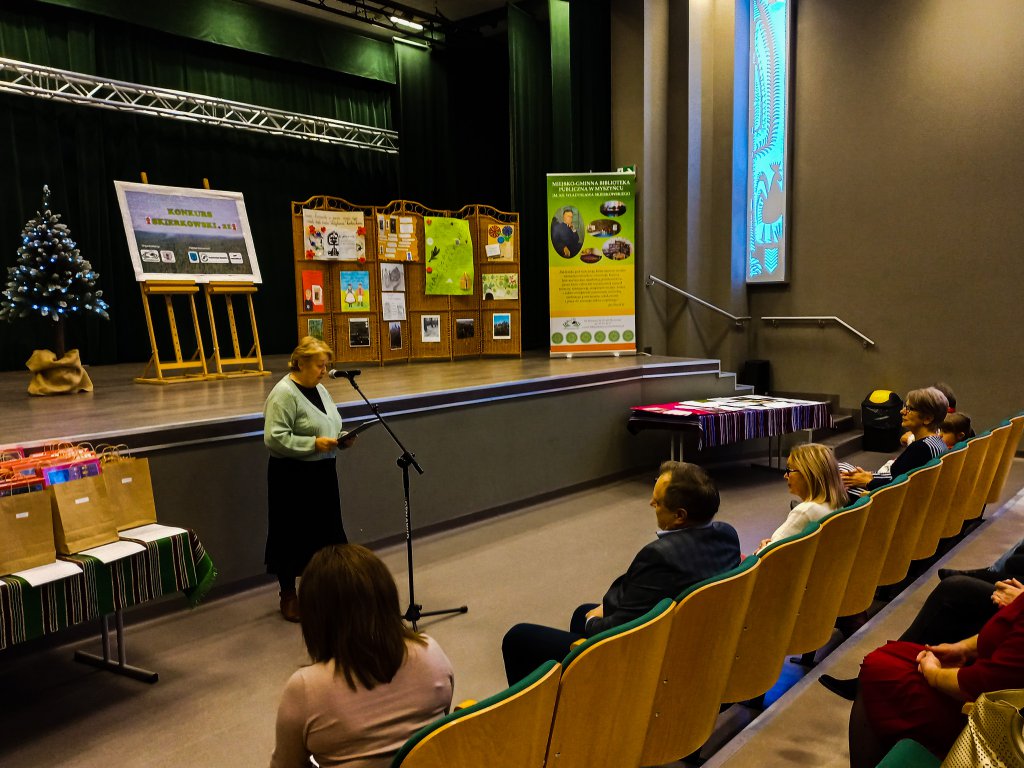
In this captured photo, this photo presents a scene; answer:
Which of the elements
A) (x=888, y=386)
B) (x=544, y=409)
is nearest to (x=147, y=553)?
(x=544, y=409)

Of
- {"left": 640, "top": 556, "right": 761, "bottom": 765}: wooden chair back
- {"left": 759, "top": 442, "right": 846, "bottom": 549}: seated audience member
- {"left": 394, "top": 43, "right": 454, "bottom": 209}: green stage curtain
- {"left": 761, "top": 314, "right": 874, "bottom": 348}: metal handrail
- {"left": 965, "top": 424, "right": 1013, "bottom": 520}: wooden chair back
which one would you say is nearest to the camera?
{"left": 640, "top": 556, "right": 761, "bottom": 765}: wooden chair back

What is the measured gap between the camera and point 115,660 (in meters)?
3.33

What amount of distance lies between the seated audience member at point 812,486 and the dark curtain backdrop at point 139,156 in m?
7.57

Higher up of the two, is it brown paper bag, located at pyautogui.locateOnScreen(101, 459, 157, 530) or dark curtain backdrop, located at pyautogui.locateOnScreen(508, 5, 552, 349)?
dark curtain backdrop, located at pyautogui.locateOnScreen(508, 5, 552, 349)

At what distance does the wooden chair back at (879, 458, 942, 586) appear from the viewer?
317cm

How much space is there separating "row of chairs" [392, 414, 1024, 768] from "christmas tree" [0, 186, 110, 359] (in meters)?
5.42

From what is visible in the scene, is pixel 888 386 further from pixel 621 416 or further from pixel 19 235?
pixel 19 235

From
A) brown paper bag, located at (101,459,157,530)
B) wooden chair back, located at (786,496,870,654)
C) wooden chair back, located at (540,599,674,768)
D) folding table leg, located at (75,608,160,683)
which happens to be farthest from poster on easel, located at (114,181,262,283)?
wooden chair back, located at (540,599,674,768)

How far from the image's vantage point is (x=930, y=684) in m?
1.90

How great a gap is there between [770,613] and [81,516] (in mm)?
2404

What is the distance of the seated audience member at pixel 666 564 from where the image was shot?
225 centimetres

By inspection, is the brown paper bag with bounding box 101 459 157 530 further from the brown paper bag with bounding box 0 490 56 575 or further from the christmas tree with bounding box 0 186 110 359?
the christmas tree with bounding box 0 186 110 359

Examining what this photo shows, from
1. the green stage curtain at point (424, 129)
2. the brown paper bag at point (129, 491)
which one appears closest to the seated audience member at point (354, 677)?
the brown paper bag at point (129, 491)

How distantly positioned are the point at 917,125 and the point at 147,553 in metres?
7.75
